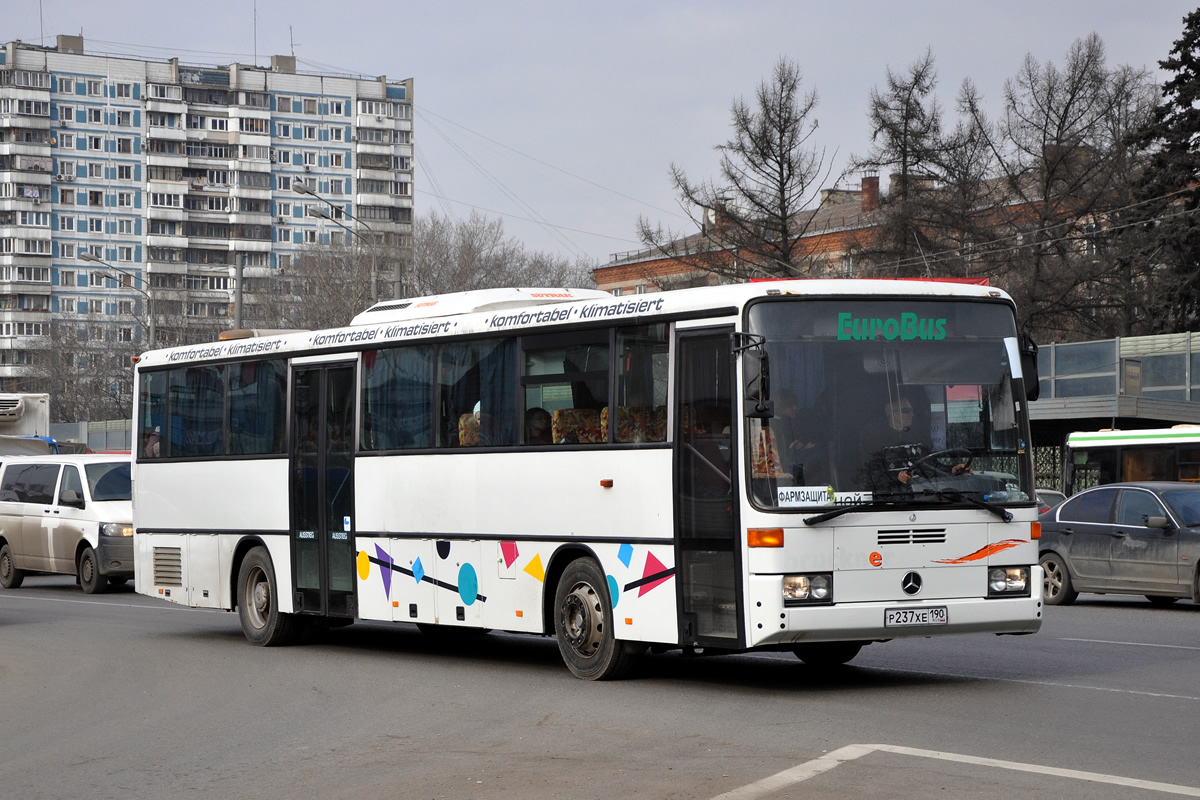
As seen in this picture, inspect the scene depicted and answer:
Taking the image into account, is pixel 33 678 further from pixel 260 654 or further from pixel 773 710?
pixel 773 710

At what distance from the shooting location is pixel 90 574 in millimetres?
26094

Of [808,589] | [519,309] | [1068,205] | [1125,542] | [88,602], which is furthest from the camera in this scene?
[1068,205]

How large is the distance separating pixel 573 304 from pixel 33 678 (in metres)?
5.67

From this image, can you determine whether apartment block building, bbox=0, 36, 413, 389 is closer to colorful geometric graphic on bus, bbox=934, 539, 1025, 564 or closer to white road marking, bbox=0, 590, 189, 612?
white road marking, bbox=0, 590, 189, 612

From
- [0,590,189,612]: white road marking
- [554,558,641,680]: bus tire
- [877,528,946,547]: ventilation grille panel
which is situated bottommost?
[0,590,189,612]: white road marking

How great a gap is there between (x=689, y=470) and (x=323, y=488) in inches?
205

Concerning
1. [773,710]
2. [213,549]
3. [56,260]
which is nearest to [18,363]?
[56,260]

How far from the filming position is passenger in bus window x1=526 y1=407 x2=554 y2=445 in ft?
43.3

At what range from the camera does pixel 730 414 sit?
11508 mm

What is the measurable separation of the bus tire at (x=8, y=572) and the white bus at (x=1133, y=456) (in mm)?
19421

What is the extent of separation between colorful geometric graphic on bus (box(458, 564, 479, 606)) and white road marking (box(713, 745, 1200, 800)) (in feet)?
17.8

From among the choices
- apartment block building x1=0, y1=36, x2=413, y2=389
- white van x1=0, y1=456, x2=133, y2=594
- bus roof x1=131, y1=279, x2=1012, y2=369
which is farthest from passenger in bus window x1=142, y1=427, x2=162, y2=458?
apartment block building x1=0, y1=36, x2=413, y2=389

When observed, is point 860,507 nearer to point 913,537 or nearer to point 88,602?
A: point 913,537

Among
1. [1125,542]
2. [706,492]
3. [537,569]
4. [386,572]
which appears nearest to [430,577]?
[386,572]
